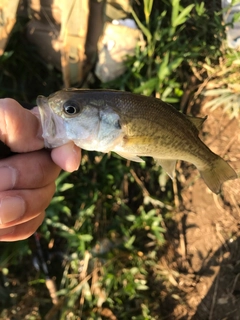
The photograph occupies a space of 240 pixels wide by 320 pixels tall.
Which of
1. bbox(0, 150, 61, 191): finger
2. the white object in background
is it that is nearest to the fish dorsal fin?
bbox(0, 150, 61, 191): finger

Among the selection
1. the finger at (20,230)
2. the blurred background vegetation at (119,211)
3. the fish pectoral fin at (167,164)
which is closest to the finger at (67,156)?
the finger at (20,230)

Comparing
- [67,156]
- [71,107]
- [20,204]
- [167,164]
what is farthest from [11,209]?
[167,164]

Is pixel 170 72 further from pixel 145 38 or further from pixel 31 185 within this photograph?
pixel 31 185

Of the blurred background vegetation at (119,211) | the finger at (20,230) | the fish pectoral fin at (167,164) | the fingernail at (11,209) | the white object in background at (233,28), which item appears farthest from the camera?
the blurred background vegetation at (119,211)

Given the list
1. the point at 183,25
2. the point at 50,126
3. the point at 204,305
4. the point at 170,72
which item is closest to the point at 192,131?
the point at 50,126

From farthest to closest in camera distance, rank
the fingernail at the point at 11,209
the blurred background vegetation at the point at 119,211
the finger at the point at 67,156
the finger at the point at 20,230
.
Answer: the blurred background vegetation at the point at 119,211 < the finger at the point at 20,230 < the finger at the point at 67,156 < the fingernail at the point at 11,209

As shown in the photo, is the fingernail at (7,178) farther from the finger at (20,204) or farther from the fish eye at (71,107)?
the fish eye at (71,107)

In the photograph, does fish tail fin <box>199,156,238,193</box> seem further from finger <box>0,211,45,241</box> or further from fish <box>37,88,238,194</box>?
finger <box>0,211,45,241</box>
